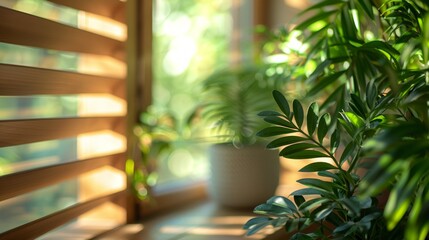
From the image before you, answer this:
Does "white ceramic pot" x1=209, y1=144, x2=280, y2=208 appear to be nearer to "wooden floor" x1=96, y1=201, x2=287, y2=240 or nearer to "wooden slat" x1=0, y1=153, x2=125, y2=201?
"wooden floor" x1=96, y1=201, x2=287, y2=240

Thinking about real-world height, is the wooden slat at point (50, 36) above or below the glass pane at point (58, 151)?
above

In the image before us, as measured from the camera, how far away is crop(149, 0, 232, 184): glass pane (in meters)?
2.12

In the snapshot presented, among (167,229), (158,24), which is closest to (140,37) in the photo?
(158,24)

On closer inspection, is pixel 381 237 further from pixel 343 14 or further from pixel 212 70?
pixel 212 70

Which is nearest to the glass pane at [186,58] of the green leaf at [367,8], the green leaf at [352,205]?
the green leaf at [367,8]

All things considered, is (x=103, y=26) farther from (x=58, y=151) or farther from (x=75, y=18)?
(x=58, y=151)

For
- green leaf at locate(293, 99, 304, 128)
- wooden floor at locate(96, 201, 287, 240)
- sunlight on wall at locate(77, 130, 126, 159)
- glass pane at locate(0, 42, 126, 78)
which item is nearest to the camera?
green leaf at locate(293, 99, 304, 128)

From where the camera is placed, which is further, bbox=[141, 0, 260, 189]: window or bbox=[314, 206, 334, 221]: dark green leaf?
bbox=[141, 0, 260, 189]: window

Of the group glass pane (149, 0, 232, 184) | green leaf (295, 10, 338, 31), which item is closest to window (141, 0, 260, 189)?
glass pane (149, 0, 232, 184)

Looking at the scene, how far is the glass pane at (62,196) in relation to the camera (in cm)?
142

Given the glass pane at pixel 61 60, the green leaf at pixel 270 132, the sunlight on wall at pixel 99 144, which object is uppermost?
the glass pane at pixel 61 60

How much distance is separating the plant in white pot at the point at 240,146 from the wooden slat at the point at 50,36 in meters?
0.44

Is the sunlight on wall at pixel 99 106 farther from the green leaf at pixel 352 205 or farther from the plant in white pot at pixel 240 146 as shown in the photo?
the green leaf at pixel 352 205

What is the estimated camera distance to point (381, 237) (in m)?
1.21
